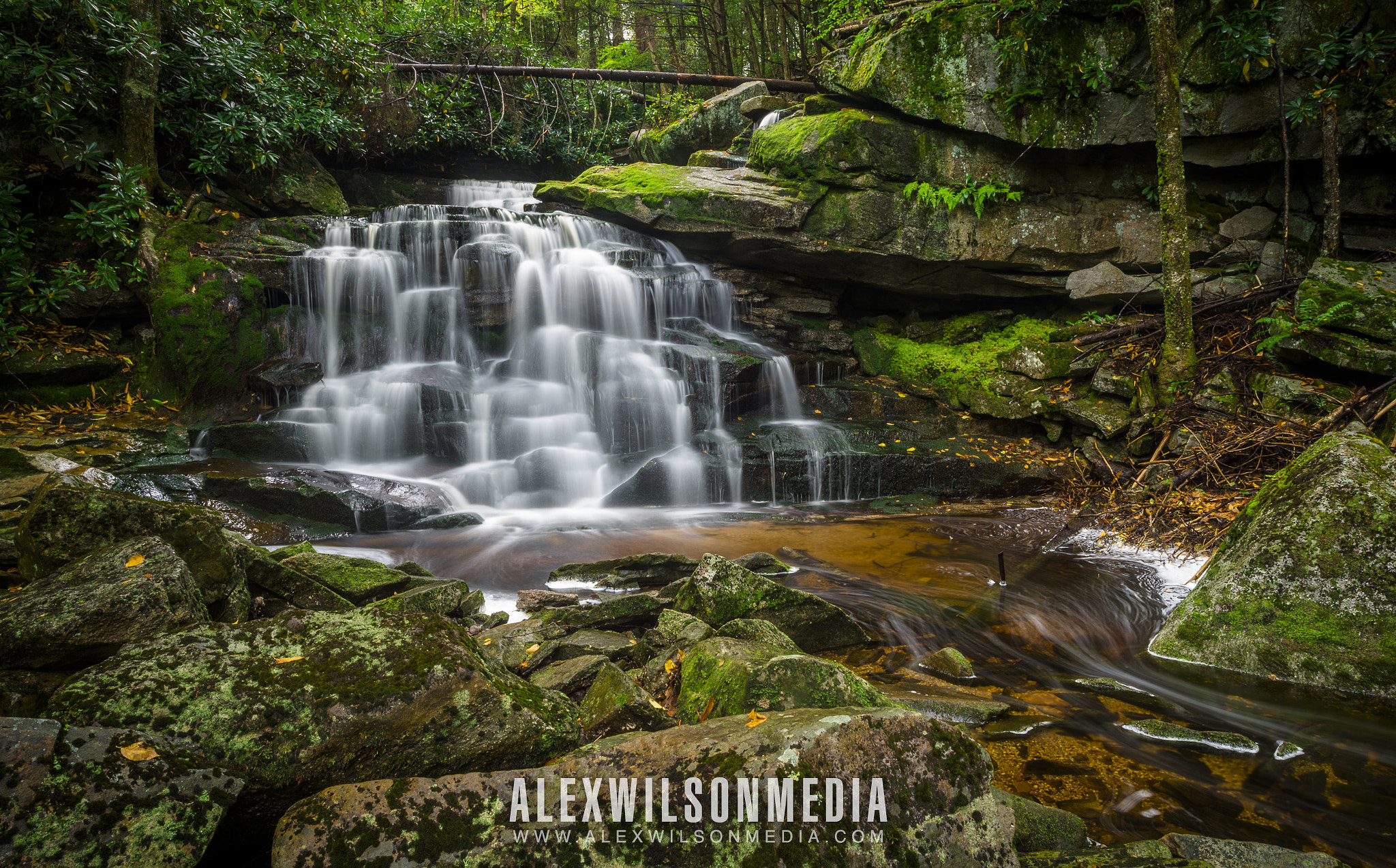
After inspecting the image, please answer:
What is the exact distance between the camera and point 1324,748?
288 centimetres

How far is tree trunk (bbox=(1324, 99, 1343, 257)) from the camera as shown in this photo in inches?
313

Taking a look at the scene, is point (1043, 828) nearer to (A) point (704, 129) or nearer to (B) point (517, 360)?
(B) point (517, 360)

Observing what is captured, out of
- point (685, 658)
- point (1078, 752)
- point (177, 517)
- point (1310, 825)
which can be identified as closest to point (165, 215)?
point (177, 517)

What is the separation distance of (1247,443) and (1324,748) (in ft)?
15.8

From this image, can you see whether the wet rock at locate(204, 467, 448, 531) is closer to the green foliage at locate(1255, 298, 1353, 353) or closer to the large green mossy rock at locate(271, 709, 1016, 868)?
the large green mossy rock at locate(271, 709, 1016, 868)

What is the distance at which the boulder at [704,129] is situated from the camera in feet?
45.1

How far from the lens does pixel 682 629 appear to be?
12.1 ft

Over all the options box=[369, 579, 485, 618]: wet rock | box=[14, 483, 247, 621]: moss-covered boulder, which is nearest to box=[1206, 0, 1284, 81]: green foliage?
box=[369, 579, 485, 618]: wet rock

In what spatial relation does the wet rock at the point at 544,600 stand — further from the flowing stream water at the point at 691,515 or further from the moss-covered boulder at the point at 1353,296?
the moss-covered boulder at the point at 1353,296

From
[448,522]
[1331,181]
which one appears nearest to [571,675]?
[448,522]

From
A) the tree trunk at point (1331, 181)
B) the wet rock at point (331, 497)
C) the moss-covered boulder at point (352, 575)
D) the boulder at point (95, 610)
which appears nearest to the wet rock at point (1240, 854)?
the boulder at point (95, 610)

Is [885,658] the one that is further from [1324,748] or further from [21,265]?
[21,265]

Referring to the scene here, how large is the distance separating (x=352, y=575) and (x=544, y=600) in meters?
1.31

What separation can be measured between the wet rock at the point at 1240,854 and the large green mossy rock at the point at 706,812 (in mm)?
813
